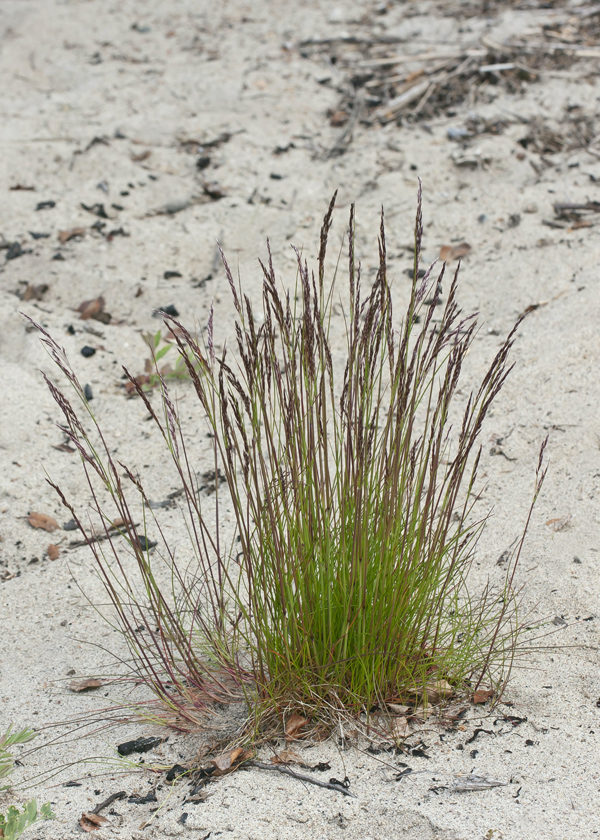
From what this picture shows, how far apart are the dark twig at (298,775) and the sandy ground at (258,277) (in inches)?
0.8

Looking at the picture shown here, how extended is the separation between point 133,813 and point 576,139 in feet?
16.2

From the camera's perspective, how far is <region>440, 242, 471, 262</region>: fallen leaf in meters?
4.29

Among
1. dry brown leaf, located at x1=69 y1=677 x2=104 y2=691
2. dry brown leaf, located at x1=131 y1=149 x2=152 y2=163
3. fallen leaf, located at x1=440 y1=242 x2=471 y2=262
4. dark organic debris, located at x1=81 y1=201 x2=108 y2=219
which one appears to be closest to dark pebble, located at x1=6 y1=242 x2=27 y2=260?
dark organic debris, located at x1=81 y1=201 x2=108 y2=219

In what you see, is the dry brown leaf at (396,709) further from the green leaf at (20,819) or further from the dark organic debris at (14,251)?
the dark organic debris at (14,251)

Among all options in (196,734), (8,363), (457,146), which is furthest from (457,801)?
(457,146)

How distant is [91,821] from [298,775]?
0.50 meters

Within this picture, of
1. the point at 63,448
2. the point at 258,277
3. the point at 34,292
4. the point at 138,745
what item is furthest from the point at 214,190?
the point at 138,745

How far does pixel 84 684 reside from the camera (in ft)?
7.23

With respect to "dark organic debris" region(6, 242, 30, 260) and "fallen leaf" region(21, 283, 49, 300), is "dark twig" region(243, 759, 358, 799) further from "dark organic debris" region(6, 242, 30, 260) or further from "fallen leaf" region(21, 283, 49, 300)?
"dark organic debris" region(6, 242, 30, 260)

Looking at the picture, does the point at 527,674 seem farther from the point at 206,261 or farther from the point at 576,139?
the point at 576,139

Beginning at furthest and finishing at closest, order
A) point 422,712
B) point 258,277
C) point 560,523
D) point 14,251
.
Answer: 1. point 14,251
2. point 258,277
3. point 560,523
4. point 422,712

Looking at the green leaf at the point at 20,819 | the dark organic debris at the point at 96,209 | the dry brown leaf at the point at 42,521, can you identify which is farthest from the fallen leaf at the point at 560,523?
the dark organic debris at the point at 96,209

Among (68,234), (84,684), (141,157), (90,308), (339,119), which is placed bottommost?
(84,684)

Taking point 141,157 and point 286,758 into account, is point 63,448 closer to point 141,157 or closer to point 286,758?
point 286,758
